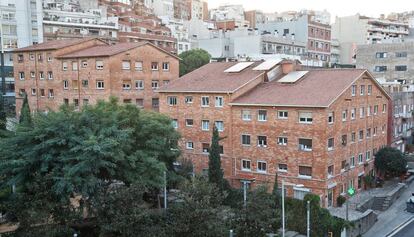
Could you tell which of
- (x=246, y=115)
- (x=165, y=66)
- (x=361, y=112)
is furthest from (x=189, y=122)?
(x=361, y=112)

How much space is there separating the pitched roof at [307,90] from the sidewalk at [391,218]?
1099cm

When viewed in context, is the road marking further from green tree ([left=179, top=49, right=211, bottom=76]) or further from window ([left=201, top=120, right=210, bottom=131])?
green tree ([left=179, top=49, right=211, bottom=76])

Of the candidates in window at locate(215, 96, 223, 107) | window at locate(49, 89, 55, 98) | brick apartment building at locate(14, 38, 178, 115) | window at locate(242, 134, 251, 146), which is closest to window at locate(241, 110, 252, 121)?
window at locate(242, 134, 251, 146)

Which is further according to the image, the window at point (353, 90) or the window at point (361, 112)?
the window at point (361, 112)

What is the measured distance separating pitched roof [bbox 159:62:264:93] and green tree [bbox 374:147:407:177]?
15057 millimetres

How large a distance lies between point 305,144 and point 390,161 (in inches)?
504

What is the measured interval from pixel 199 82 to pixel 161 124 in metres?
11.8

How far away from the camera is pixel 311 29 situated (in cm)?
9088

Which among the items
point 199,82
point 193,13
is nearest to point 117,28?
point 199,82

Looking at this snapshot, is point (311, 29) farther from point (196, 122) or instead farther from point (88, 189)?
point (88, 189)

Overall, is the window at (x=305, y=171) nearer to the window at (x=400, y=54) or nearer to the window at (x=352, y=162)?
the window at (x=352, y=162)

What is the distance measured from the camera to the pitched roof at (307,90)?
38594 millimetres

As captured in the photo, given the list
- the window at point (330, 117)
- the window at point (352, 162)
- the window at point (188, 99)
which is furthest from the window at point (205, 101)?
the window at point (352, 162)

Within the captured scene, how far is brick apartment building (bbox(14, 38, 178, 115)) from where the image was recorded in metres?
54.8
